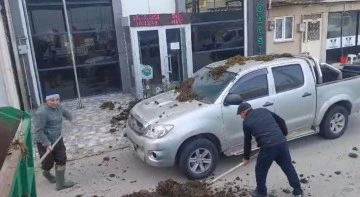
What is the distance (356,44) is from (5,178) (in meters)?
16.6

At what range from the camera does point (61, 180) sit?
5.21m

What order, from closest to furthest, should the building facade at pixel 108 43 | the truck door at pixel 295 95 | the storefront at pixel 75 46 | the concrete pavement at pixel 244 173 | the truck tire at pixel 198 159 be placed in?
the concrete pavement at pixel 244 173 < the truck tire at pixel 198 159 < the truck door at pixel 295 95 < the building facade at pixel 108 43 < the storefront at pixel 75 46

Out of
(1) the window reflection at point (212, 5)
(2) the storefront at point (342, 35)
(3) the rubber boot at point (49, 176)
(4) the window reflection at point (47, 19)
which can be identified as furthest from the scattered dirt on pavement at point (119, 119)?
(2) the storefront at point (342, 35)

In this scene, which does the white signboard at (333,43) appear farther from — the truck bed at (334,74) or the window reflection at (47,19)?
the window reflection at (47,19)

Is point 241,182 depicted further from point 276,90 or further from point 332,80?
point 332,80

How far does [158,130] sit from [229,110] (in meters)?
1.20

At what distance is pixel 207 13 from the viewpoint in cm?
1177

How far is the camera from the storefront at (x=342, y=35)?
14688 mm

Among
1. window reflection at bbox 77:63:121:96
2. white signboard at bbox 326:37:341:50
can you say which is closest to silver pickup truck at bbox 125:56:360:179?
window reflection at bbox 77:63:121:96

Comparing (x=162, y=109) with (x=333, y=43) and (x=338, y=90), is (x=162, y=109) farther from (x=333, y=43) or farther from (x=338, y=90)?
(x=333, y=43)

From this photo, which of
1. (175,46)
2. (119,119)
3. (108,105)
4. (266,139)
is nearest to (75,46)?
(108,105)

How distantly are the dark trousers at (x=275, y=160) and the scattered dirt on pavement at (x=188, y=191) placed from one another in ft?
1.27

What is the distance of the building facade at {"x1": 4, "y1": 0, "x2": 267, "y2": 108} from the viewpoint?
965cm

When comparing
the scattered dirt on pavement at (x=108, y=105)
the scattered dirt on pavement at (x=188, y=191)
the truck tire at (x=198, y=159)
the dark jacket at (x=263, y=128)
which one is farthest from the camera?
the scattered dirt on pavement at (x=108, y=105)
